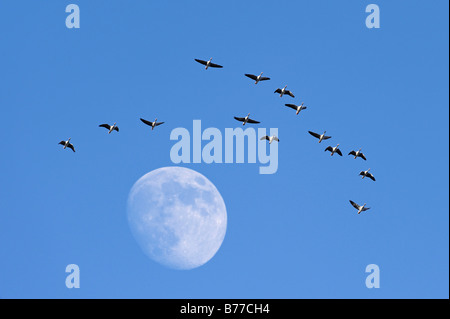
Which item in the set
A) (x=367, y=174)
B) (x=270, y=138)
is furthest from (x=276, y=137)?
(x=367, y=174)

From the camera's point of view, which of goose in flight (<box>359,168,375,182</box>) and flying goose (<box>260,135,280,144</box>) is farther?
goose in flight (<box>359,168,375,182</box>)

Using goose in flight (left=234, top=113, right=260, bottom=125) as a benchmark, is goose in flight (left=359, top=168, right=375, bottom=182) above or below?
below

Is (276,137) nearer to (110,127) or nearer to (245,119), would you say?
(245,119)

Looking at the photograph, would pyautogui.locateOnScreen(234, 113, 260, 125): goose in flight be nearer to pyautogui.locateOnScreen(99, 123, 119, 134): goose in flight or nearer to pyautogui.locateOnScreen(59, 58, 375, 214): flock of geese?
pyautogui.locateOnScreen(59, 58, 375, 214): flock of geese

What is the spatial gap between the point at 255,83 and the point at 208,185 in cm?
1705

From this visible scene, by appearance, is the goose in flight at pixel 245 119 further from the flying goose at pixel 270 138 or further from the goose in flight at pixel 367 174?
the goose in flight at pixel 367 174

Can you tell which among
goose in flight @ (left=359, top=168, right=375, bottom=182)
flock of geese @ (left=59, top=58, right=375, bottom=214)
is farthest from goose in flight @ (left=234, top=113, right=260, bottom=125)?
goose in flight @ (left=359, top=168, right=375, bottom=182)
